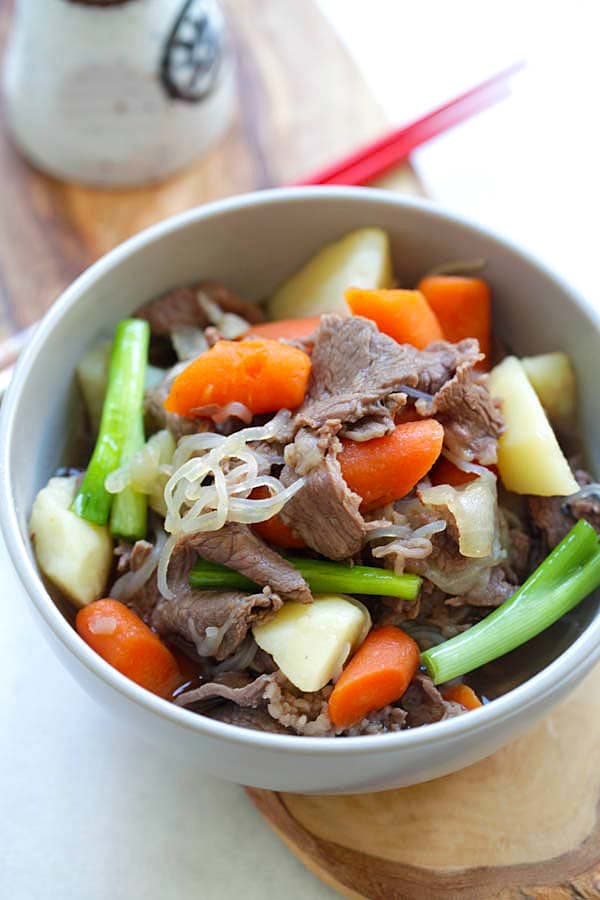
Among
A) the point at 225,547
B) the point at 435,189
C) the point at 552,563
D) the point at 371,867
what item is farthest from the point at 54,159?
the point at 371,867

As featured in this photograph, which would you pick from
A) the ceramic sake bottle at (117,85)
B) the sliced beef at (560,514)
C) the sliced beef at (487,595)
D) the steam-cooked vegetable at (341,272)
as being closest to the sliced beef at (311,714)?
the sliced beef at (487,595)

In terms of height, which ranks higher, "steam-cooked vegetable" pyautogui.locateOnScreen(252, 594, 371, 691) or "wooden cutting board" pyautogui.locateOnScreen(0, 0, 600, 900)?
"steam-cooked vegetable" pyautogui.locateOnScreen(252, 594, 371, 691)

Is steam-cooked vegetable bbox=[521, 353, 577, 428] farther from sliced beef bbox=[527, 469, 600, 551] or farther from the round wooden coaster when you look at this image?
the round wooden coaster

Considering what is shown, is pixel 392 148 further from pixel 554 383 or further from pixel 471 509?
pixel 471 509

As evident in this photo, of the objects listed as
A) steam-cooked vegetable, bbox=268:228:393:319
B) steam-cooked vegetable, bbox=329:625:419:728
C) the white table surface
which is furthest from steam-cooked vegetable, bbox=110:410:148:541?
steam-cooked vegetable, bbox=268:228:393:319

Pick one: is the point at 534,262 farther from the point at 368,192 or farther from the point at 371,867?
the point at 371,867

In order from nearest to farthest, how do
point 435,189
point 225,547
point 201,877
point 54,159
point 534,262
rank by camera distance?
point 225,547 → point 201,877 → point 534,262 → point 435,189 → point 54,159
